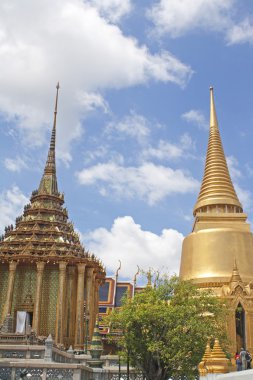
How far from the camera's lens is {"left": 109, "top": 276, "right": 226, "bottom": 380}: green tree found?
1969cm

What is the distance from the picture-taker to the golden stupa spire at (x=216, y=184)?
1594 inches

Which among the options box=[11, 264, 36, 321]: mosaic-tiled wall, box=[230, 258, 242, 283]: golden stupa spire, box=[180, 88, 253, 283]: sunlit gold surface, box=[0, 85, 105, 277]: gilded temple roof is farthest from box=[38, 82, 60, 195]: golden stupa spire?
box=[230, 258, 242, 283]: golden stupa spire

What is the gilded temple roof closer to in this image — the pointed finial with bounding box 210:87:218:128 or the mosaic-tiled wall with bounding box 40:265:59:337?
the mosaic-tiled wall with bounding box 40:265:59:337

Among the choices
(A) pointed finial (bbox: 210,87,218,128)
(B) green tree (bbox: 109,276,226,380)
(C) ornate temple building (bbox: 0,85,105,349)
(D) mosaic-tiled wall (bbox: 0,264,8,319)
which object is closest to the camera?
(B) green tree (bbox: 109,276,226,380)

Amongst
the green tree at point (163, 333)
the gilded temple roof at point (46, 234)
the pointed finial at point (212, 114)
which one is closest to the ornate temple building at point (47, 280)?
the gilded temple roof at point (46, 234)

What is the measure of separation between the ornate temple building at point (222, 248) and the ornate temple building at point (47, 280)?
793cm

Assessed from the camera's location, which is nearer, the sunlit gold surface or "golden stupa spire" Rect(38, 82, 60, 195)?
the sunlit gold surface

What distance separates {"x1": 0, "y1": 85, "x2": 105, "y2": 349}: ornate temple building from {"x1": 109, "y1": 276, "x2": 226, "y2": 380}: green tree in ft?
47.1

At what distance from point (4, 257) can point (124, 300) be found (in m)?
17.5

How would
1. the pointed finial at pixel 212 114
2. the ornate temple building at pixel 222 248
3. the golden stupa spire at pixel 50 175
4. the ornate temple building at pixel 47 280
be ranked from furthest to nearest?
the pointed finial at pixel 212 114, the golden stupa spire at pixel 50 175, the ornate temple building at pixel 47 280, the ornate temple building at pixel 222 248

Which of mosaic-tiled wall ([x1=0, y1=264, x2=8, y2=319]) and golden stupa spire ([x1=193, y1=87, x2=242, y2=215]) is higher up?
golden stupa spire ([x1=193, y1=87, x2=242, y2=215])

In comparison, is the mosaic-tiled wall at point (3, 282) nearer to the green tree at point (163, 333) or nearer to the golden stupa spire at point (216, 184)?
the golden stupa spire at point (216, 184)

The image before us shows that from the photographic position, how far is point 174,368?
2006 cm

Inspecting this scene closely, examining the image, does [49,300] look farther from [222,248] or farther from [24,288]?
[222,248]
